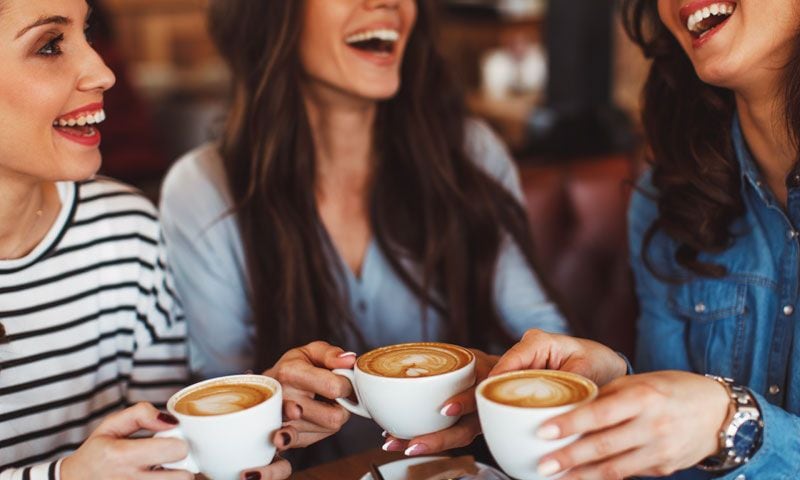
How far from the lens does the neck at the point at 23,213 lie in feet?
4.27

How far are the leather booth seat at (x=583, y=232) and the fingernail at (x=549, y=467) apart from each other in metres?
1.41

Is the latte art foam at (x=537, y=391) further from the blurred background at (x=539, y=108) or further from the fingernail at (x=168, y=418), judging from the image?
the blurred background at (x=539, y=108)

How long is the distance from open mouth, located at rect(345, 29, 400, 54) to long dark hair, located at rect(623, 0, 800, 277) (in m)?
0.46

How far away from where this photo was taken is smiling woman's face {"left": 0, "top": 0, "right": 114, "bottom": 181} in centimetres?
120

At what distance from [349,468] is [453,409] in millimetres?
225

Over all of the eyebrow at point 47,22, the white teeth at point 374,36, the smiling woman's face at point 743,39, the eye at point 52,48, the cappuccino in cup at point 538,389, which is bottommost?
the cappuccino in cup at point 538,389

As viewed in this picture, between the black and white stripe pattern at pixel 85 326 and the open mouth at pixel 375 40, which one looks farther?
the open mouth at pixel 375 40

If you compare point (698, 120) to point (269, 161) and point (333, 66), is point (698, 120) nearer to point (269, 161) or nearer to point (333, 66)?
point (333, 66)

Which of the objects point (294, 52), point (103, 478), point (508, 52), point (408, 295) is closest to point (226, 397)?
point (103, 478)

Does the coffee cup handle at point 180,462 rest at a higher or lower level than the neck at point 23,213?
lower

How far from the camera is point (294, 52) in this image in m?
1.75

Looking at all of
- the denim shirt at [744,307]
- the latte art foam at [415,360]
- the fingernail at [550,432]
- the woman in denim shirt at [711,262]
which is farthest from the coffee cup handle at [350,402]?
the denim shirt at [744,307]

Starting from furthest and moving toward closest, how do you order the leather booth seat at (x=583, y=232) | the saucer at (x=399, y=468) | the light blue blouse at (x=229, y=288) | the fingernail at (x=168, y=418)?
the leather booth seat at (x=583, y=232) < the light blue blouse at (x=229, y=288) < the saucer at (x=399, y=468) < the fingernail at (x=168, y=418)

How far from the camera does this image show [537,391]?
90cm
